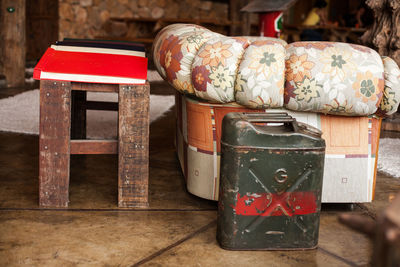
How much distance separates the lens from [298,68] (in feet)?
6.28

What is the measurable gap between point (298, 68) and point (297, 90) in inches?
3.3

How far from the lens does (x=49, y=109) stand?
1.98 meters

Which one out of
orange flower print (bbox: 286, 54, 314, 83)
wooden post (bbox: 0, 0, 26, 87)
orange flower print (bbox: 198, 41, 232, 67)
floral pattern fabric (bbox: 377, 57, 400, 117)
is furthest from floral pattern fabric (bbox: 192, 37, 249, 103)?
wooden post (bbox: 0, 0, 26, 87)

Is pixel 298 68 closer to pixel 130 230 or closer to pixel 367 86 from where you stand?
pixel 367 86

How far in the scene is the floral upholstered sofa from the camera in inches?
75.1

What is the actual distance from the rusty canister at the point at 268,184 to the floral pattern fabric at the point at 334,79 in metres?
0.23

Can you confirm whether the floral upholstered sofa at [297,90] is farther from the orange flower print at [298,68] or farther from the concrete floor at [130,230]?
the concrete floor at [130,230]

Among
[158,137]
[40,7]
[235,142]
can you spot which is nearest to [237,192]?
[235,142]

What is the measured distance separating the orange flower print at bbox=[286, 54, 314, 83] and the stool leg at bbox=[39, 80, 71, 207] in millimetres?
864

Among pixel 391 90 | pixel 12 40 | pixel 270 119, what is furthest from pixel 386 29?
pixel 12 40

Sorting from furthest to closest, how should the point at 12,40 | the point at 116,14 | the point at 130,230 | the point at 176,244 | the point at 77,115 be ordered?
the point at 116,14
the point at 12,40
the point at 77,115
the point at 130,230
the point at 176,244

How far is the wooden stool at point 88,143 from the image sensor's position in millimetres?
1985

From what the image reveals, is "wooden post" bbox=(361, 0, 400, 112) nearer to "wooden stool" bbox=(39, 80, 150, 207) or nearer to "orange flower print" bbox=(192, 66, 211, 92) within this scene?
"orange flower print" bbox=(192, 66, 211, 92)

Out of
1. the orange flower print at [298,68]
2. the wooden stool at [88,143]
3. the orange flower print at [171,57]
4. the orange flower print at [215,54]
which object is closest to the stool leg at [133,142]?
the wooden stool at [88,143]
